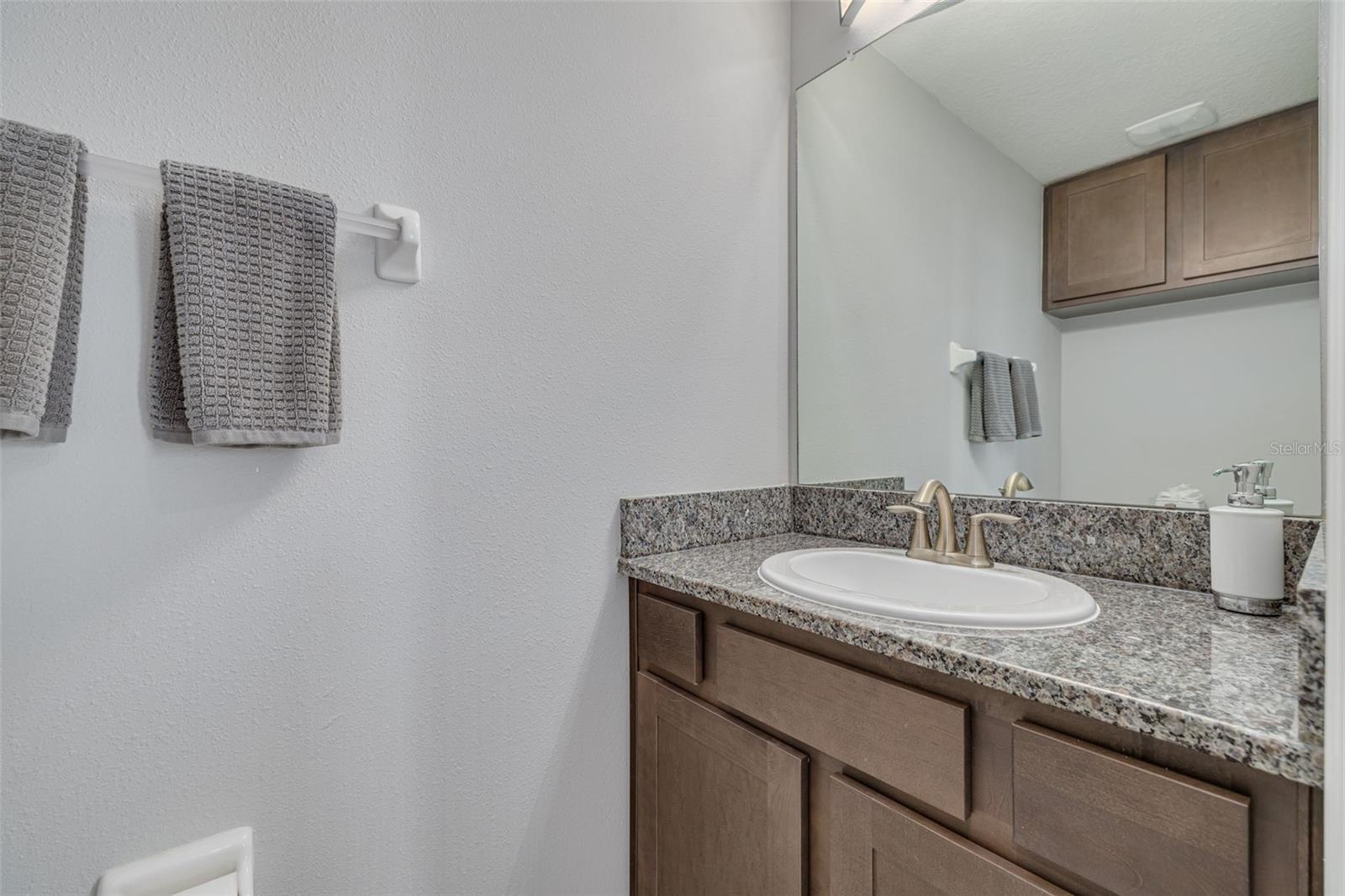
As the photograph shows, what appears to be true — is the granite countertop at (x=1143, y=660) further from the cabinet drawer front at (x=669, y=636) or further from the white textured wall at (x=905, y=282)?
the white textured wall at (x=905, y=282)

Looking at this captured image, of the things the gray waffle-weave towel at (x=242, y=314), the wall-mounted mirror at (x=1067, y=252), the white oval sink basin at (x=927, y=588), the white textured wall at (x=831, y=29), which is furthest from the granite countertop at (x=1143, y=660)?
the white textured wall at (x=831, y=29)

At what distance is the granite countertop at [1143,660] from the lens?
1.65 feet

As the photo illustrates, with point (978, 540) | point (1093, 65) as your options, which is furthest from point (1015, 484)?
point (1093, 65)

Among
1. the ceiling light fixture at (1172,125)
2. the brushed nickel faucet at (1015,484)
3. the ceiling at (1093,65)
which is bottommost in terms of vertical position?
the brushed nickel faucet at (1015,484)

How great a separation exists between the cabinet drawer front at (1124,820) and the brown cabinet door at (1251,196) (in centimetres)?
78

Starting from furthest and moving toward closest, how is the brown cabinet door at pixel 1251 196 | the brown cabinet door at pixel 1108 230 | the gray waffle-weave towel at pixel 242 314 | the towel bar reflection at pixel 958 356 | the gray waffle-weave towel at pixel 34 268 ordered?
the towel bar reflection at pixel 958 356 → the brown cabinet door at pixel 1108 230 → the brown cabinet door at pixel 1251 196 → the gray waffle-weave towel at pixel 242 314 → the gray waffle-weave towel at pixel 34 268

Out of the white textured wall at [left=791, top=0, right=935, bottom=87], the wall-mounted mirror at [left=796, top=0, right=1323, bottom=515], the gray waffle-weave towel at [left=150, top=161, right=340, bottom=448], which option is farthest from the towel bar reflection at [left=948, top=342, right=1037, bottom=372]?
the gray waffle-weave towel at [left=150, top=161, right=340, bottom=448]

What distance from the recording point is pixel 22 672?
693 mm

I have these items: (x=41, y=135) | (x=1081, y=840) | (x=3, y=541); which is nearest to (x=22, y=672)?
(x=3, y=541)

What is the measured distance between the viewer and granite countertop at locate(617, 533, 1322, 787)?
0.50 m

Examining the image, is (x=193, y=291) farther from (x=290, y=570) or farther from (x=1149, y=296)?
(x=1149, y=296)

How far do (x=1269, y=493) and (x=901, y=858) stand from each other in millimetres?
733

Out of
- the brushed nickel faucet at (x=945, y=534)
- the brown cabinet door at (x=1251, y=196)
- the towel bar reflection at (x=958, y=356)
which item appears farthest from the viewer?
the towel bar reflection at (x=958, y=356)

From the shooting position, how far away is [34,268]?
63 cm
